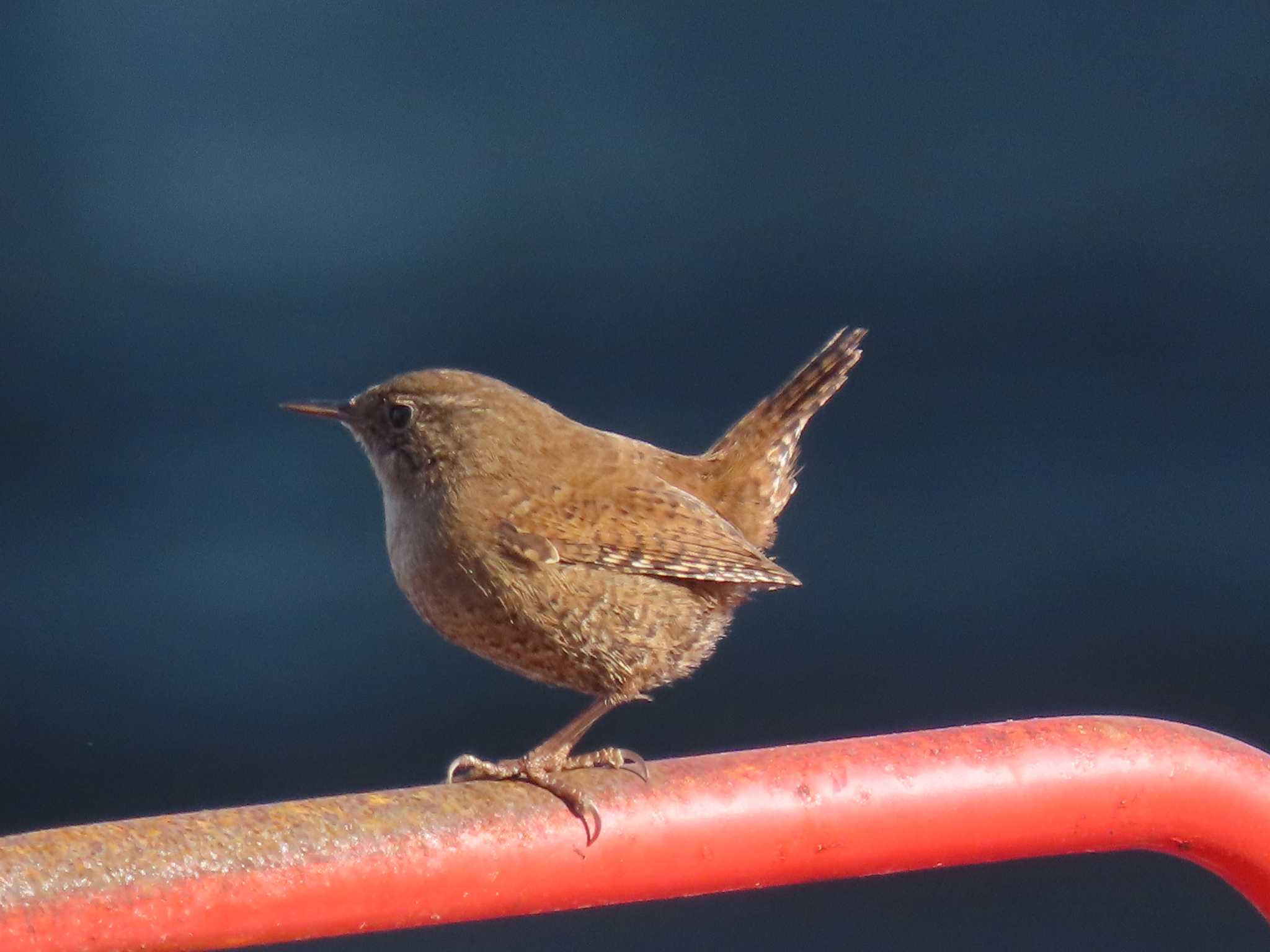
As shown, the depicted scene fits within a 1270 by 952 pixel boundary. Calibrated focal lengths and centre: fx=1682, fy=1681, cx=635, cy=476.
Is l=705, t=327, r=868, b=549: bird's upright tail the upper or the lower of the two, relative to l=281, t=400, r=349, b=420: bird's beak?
upper

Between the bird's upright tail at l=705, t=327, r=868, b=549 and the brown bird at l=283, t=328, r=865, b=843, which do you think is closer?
the brown bird at l=283, t=328, r=865, b=843

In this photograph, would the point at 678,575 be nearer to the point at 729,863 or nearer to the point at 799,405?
the point at 799,405

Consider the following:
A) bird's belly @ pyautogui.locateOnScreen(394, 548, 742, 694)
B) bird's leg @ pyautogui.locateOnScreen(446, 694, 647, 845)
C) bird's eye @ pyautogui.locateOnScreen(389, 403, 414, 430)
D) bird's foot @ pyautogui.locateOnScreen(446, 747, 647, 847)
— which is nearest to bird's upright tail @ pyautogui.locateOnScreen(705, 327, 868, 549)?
bird's belly @ pyautogui.locateOnScreen(394, 548, 742, 694)

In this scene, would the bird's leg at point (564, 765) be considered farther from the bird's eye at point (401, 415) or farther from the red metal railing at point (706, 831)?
the bird's eye at point (401, 415)

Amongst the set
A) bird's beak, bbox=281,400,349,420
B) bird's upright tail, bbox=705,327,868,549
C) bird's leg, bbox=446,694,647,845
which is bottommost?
bird's leg, bbox=446,694,647,845

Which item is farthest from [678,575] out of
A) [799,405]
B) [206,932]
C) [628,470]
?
[206,932]

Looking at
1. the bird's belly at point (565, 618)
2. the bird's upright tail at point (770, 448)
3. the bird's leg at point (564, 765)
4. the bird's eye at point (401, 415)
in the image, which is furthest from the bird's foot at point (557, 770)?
the bird's upright tail at point (770, 448)

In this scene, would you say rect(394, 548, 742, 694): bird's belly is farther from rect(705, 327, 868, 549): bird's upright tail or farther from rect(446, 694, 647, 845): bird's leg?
rect(705, 327, 868, 549): bird's upright tail
